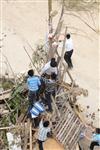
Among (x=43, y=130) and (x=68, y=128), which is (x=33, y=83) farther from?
(x=68, y=128)

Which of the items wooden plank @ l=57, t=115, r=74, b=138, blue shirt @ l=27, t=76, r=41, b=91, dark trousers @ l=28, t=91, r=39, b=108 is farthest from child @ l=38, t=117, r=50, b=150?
blue shirt @ l=27, t=76, r=41, b=91

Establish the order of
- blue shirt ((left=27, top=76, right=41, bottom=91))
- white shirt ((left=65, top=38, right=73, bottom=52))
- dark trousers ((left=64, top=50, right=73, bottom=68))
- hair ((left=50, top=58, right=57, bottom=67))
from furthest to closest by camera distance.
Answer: dark trousers ((left=64, top=50, right=73, bottom=68)), white shirt ((left=65, top=38, right=73, bottom=52)), hair ((left=50, top=58, right=57, bottom=67)), blue shirt ((left=27, top=76, right=41, bottom=91))

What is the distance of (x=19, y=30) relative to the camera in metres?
18.4

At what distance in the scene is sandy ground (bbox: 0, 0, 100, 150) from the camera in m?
16.0

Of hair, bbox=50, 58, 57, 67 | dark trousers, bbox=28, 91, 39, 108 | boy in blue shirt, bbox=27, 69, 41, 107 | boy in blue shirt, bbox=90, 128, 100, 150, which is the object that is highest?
hair, bbox=50, 58, 57, 67

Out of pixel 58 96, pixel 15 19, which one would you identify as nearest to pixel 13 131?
pixel 58 96

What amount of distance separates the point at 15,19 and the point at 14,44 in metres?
1.44

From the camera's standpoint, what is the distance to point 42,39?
1797 cm

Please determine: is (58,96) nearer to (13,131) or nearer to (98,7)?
(13,131)

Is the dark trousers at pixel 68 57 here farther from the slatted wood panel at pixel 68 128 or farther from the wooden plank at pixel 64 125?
the wooden plank at pixel 64 125

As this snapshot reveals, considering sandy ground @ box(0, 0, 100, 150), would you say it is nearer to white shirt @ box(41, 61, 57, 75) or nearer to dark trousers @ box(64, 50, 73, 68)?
dark trousers @ box(64, 50, 73, 68)

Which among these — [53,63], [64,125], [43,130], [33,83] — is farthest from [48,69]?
[43,130]

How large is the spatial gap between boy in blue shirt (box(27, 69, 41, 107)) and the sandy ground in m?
1.88

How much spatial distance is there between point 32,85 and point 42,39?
4.87 meters
